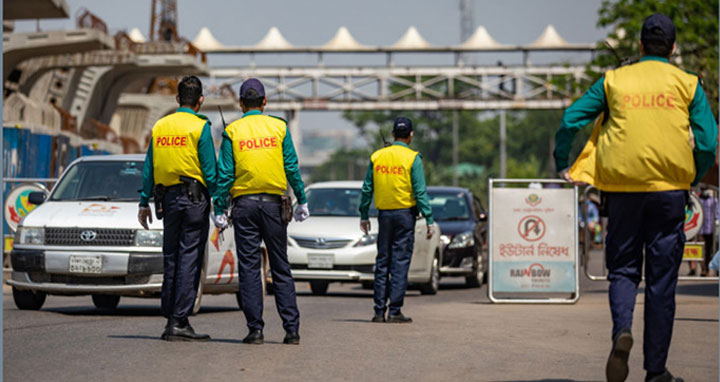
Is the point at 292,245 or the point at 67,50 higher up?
the point at 67,50

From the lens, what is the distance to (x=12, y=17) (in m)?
36.3

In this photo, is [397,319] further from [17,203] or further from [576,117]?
[17,203]

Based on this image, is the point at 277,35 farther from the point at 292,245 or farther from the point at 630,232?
the point at 630,232

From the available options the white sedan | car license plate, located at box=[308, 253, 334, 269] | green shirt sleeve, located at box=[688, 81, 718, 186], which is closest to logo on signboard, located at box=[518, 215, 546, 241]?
the white sedan

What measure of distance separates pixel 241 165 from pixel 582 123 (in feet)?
10.8

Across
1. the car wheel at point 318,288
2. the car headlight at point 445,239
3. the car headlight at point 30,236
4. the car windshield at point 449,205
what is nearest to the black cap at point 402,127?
the car headlight at point 30,236

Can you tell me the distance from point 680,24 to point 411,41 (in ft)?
87.6

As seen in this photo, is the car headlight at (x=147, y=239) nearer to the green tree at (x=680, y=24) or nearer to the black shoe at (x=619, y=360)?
the black shoe at (x=619, y=360)

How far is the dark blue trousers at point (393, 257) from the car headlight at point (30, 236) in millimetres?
3174

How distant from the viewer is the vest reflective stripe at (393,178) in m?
12.4

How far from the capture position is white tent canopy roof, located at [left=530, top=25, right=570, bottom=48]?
6994 cm

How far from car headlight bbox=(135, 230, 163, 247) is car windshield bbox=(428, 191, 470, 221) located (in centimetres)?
988

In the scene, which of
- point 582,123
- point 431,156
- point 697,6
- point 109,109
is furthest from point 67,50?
point 431,156

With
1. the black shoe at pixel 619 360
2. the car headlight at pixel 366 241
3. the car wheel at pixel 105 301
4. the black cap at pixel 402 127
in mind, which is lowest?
the car wheel at pixel 105 301
